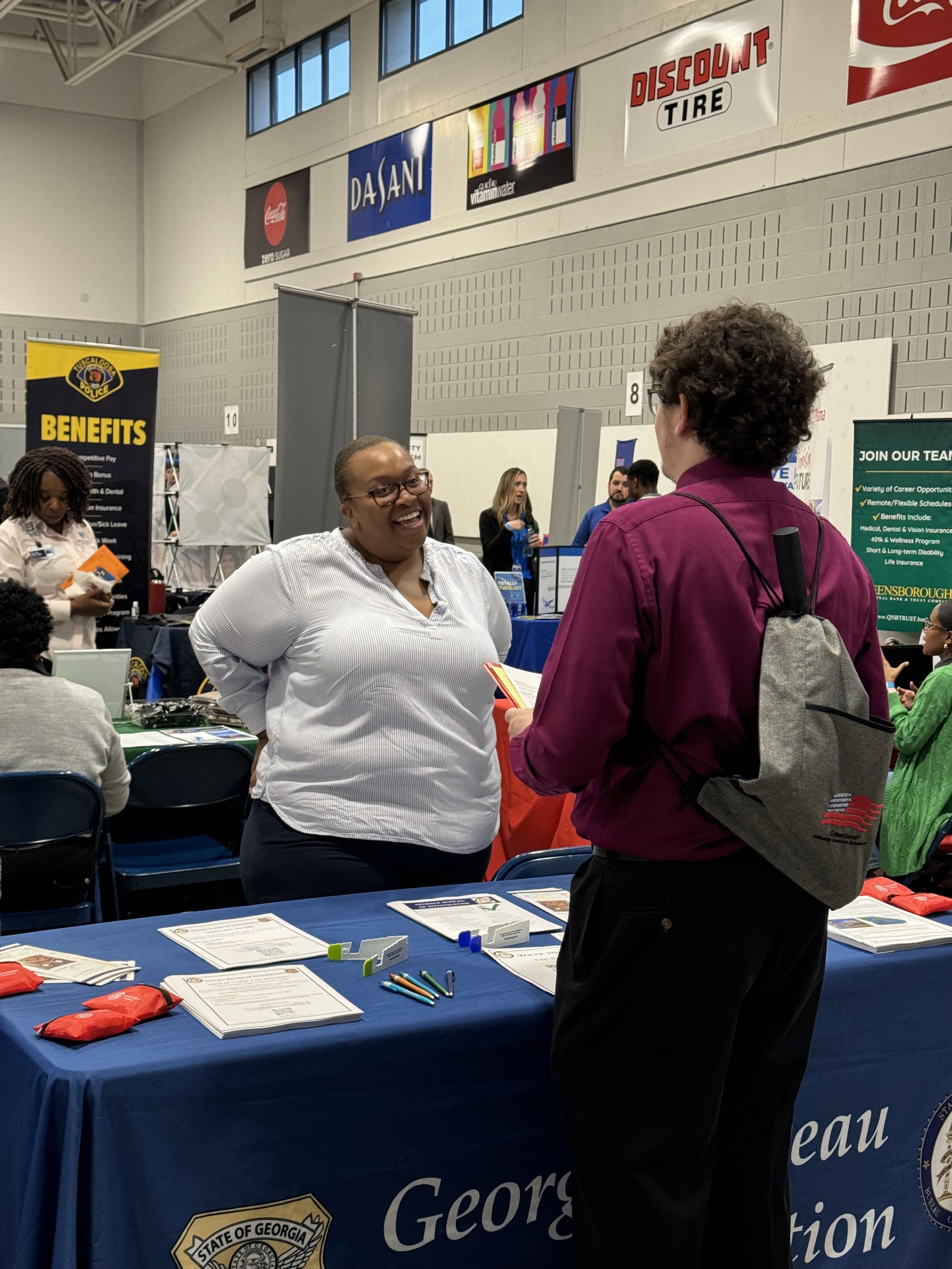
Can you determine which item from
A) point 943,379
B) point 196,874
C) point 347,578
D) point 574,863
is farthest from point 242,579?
point 943,379

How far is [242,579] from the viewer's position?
2.29 meters

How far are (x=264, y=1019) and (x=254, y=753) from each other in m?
2.51

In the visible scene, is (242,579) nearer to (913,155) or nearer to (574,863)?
(574,863)

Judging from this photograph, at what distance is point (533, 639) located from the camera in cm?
744

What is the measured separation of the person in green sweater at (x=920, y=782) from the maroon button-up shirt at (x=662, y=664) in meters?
2.78

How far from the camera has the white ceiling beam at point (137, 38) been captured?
12.2 meters

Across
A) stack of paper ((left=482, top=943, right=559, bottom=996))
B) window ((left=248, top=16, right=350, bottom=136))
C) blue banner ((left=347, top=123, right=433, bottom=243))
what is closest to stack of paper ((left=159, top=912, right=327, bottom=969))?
stack of paper ((left=482, top=943, right=559, bottom=996))

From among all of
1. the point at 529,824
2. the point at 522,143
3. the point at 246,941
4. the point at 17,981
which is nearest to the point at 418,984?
the point at 246,941

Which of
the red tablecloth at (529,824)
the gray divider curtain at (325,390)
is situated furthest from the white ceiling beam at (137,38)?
the red tablecloth at (529,824)

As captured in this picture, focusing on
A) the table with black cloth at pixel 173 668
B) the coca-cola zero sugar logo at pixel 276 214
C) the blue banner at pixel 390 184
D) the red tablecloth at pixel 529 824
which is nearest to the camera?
the red tablecloth at pixel 529 824

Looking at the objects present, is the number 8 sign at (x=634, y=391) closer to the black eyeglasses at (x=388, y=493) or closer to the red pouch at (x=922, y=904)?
the black eyeglasses at (x=388, y=493)

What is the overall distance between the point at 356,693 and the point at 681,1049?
97 cm

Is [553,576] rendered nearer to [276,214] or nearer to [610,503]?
[610,503]

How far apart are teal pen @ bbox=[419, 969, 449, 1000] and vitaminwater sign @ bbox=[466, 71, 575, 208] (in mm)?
9405
